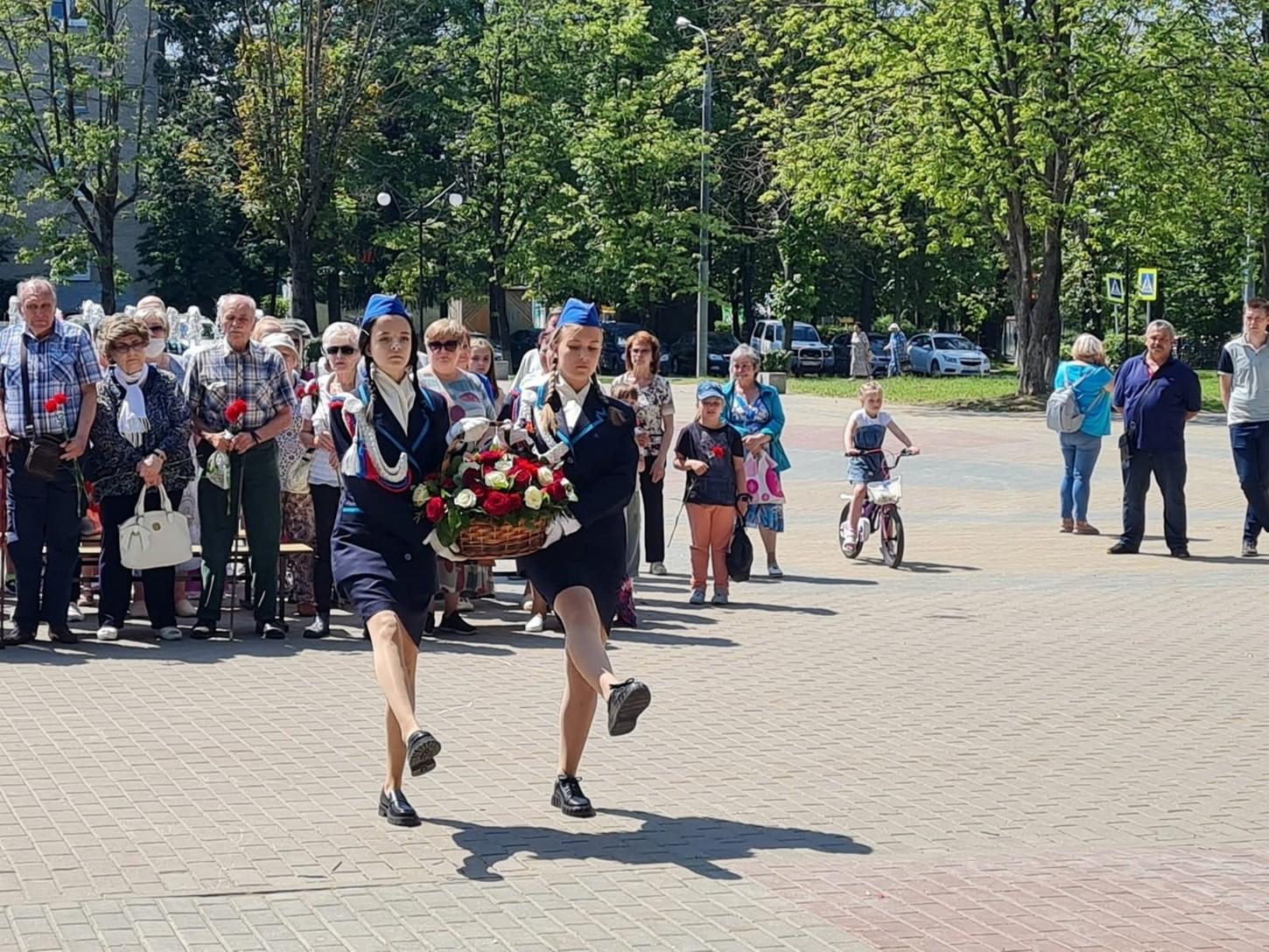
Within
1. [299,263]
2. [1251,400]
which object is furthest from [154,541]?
[299,263]

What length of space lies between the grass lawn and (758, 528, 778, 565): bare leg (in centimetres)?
2122

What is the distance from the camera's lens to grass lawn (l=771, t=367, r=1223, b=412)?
37.2 metres

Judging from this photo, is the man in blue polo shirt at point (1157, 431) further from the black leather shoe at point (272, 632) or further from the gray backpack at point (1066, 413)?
the black leather shoe at point (272, 632)

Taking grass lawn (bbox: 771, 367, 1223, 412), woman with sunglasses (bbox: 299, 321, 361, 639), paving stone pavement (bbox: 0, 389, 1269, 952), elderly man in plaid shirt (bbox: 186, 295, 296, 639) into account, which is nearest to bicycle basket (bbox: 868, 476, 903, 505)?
paving stone pavement (bbox: 0, 389, 1269, 952)

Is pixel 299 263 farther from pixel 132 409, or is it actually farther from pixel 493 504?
pixel 493 504

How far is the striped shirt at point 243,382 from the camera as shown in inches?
426

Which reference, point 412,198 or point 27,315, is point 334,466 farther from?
point 412,198

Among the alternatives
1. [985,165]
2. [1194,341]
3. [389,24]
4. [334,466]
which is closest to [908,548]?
[334,466]

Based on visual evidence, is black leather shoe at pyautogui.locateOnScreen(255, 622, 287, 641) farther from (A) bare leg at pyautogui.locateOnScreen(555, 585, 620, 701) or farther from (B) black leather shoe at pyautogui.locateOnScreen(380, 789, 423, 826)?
(A) bare leg at pyautogui.locateOnScreen(555, 585, 620, 701)

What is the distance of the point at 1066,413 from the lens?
55.9ft

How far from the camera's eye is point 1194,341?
59.9 metres

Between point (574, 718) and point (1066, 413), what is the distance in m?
11.0

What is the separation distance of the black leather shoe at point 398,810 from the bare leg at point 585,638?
0.78 m

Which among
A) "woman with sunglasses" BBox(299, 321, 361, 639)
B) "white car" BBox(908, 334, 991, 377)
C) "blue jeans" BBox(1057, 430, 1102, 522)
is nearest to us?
"woman with sunglasses" BBox(299, 321, 361, 639)
